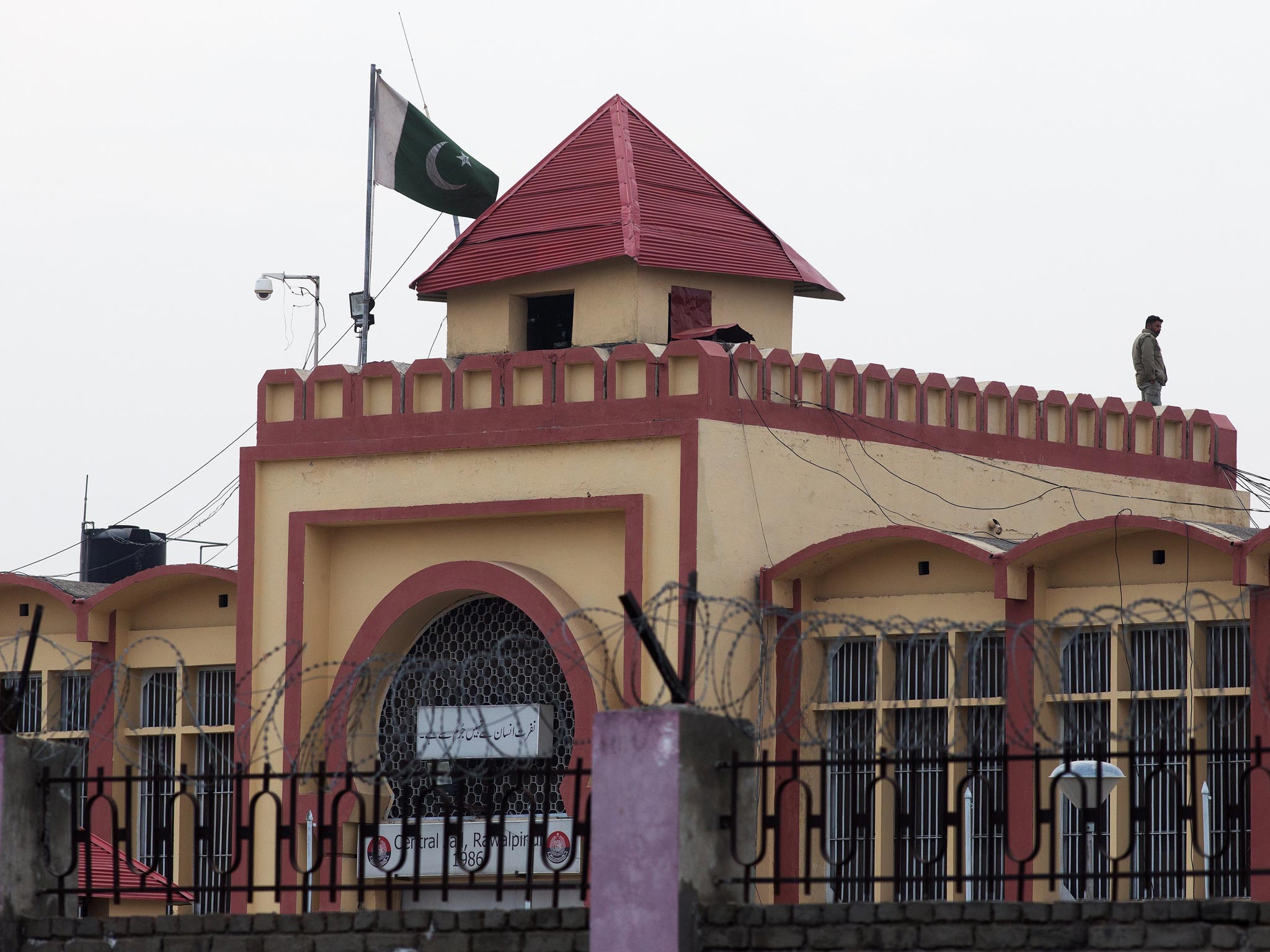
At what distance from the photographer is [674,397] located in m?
18.2

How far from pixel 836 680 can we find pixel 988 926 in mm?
8257

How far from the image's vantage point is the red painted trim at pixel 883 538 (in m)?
17.3

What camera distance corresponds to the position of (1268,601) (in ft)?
53.2

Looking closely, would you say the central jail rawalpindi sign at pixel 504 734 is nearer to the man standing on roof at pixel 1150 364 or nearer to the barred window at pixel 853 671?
the barred window at pixel 853 671

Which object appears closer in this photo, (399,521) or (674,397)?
(674,397)

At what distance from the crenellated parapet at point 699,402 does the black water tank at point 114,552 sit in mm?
8132

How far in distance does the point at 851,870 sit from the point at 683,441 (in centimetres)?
347

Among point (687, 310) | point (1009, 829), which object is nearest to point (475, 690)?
point (687, 310)

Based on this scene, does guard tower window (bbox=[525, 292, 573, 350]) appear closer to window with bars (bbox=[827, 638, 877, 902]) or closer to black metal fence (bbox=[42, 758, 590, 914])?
black metal fence (bbox=[42, 758, 590, 914])

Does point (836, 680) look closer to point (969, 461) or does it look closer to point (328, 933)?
point (969, 461)

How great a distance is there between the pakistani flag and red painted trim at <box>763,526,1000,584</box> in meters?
6.80

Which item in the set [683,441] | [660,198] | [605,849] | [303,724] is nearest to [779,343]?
[660,198]

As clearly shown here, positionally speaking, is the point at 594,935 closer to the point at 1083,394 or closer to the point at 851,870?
the point at 851,870

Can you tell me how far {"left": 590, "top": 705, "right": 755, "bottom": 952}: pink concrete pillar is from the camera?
34.0ft
